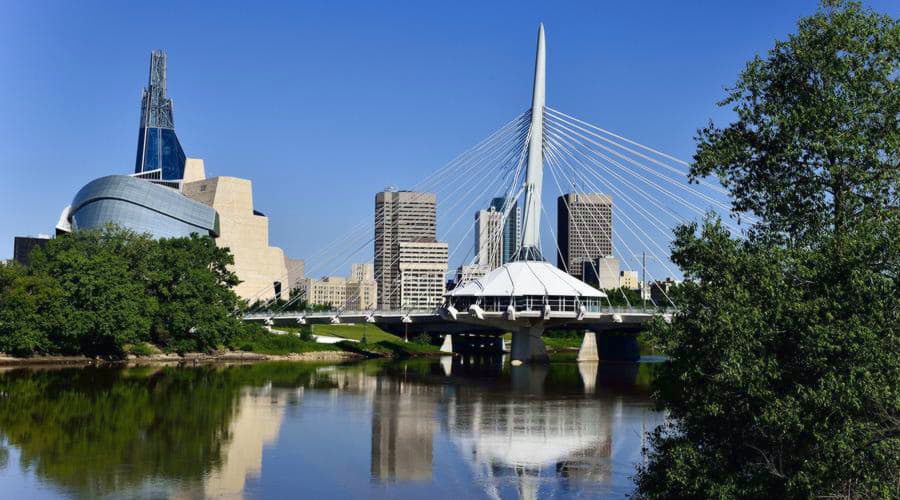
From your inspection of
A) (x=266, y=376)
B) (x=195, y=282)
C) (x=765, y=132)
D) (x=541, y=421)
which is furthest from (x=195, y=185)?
(x=765, y=132)

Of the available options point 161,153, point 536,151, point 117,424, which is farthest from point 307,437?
point 161,153

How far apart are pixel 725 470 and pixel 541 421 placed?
75.1 feet

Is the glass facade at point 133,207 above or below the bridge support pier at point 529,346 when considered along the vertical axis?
above

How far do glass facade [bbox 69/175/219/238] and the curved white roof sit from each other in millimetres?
63711

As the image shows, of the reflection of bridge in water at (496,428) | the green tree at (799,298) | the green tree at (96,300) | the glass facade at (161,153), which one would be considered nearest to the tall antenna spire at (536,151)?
the reflection of bridge in water at (496,428)

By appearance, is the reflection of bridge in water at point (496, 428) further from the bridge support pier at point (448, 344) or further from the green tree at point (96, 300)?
the bridge support pier at point (448, 344)

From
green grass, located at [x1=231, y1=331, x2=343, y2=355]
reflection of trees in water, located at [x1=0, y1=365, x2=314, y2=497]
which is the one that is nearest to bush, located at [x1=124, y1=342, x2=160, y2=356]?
green grass, located at [x1=231, y1=331, x2=343, y2=355]

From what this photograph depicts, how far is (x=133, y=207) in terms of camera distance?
5517 inches

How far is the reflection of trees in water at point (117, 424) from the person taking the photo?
2697 centimetres

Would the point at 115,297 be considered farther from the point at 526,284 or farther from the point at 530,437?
the point at 530,437

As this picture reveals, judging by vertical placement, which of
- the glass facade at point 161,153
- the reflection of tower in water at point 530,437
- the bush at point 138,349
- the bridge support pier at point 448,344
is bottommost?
the reflection of tower in water at point 530,437

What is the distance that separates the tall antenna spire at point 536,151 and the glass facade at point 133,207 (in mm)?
71872

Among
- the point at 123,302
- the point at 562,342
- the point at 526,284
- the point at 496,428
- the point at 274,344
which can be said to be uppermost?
the point at 526,284

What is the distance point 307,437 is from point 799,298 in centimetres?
2186
